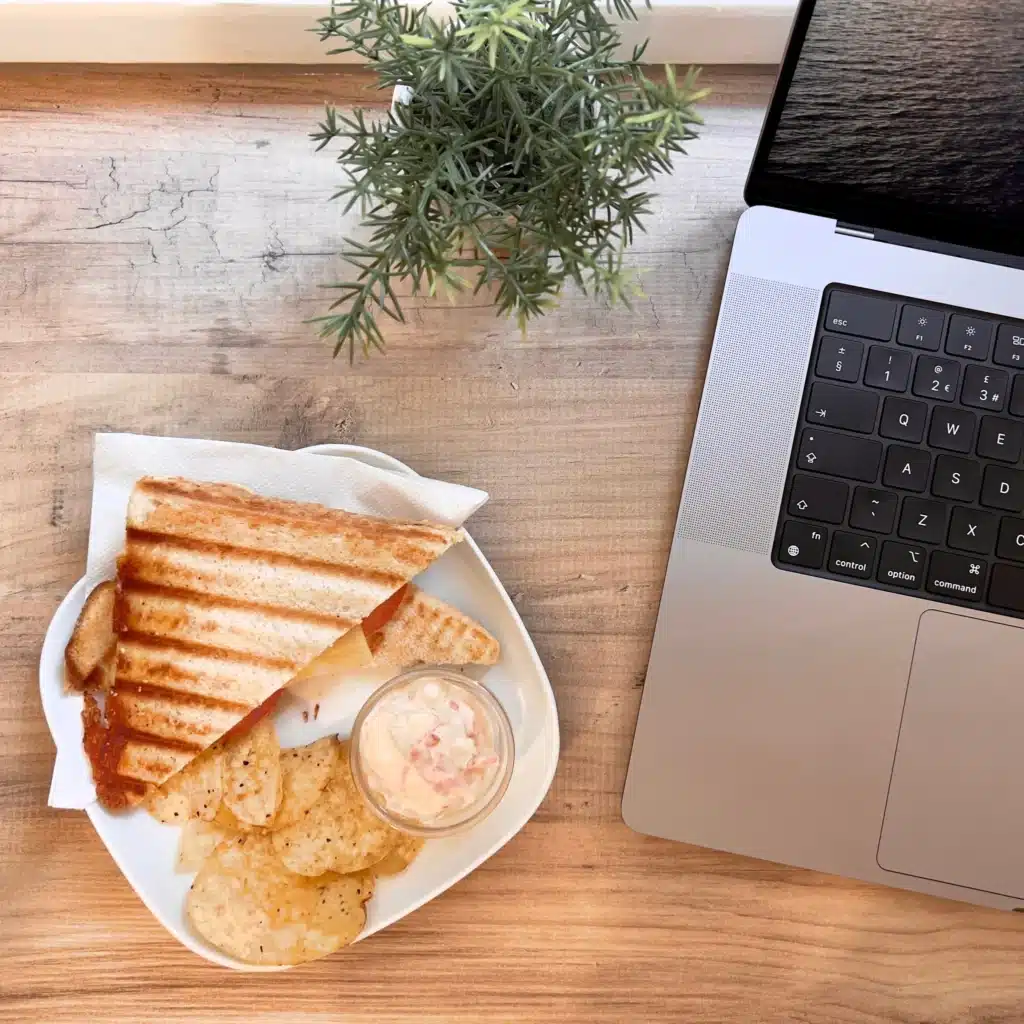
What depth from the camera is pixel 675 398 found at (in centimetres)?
85

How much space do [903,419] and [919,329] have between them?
7 cm

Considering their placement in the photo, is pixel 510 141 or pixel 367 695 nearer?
pixel 510 141

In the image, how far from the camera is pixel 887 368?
0.78 metres

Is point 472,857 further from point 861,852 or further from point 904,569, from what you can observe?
point 904,569

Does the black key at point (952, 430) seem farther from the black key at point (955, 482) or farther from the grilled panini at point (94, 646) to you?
the grilled panini at point (94, 646)

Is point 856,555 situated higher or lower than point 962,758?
higher

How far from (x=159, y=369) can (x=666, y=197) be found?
47cm

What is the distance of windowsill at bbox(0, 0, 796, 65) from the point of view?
804 mm

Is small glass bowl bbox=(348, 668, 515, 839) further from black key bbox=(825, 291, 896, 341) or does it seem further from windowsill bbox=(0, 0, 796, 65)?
windowsill bbox=(0, 0, 796, 65)

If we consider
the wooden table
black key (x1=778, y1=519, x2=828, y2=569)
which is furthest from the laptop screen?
black key (x1=778, y1=519, x2=828, y2=569)

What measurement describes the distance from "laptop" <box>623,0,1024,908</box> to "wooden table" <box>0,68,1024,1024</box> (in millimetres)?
56

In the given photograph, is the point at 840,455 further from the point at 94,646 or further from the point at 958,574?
the point at 94,646

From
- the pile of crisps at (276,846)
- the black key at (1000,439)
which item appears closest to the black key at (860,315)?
the black key at (1000,439)

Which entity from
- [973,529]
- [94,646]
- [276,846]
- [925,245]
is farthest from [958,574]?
[94,646]
